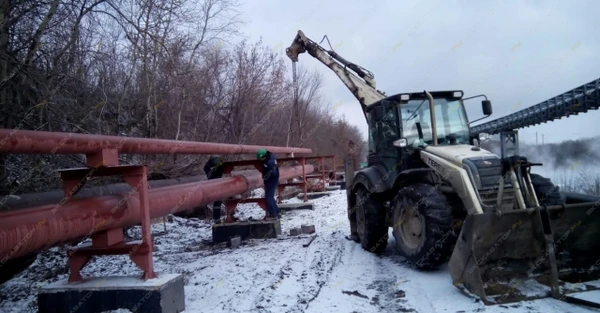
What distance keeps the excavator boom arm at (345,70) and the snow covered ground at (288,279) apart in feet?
11.4

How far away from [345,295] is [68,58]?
5.65 m

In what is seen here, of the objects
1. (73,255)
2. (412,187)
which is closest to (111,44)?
(73,255)

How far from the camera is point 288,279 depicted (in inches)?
215

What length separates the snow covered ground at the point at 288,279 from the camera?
4.50 metres

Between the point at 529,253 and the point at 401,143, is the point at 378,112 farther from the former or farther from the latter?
the point at 529,253

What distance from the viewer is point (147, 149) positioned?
4.32 meters

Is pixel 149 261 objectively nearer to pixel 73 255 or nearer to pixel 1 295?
pixel 73 255

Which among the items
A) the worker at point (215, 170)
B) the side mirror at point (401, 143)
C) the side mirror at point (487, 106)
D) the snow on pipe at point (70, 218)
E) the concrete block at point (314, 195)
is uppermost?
the side mirror at point (487, 106)

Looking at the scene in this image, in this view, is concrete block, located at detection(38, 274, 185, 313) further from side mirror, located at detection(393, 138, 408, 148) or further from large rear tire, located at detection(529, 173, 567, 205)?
large rear tire, located at detection(529, 173, 567, 205)

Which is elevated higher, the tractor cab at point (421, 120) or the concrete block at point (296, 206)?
the tractor cab at point (421, 120)

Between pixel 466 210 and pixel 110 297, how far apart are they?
4074mm

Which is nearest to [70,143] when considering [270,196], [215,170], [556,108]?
[215,170]

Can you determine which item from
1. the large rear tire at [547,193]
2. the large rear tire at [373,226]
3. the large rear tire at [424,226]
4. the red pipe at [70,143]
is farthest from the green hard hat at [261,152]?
the large rear tire at [547,193]

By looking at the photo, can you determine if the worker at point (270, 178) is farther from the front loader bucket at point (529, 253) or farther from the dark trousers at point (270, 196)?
the front loader bucket at point (529, 253)
